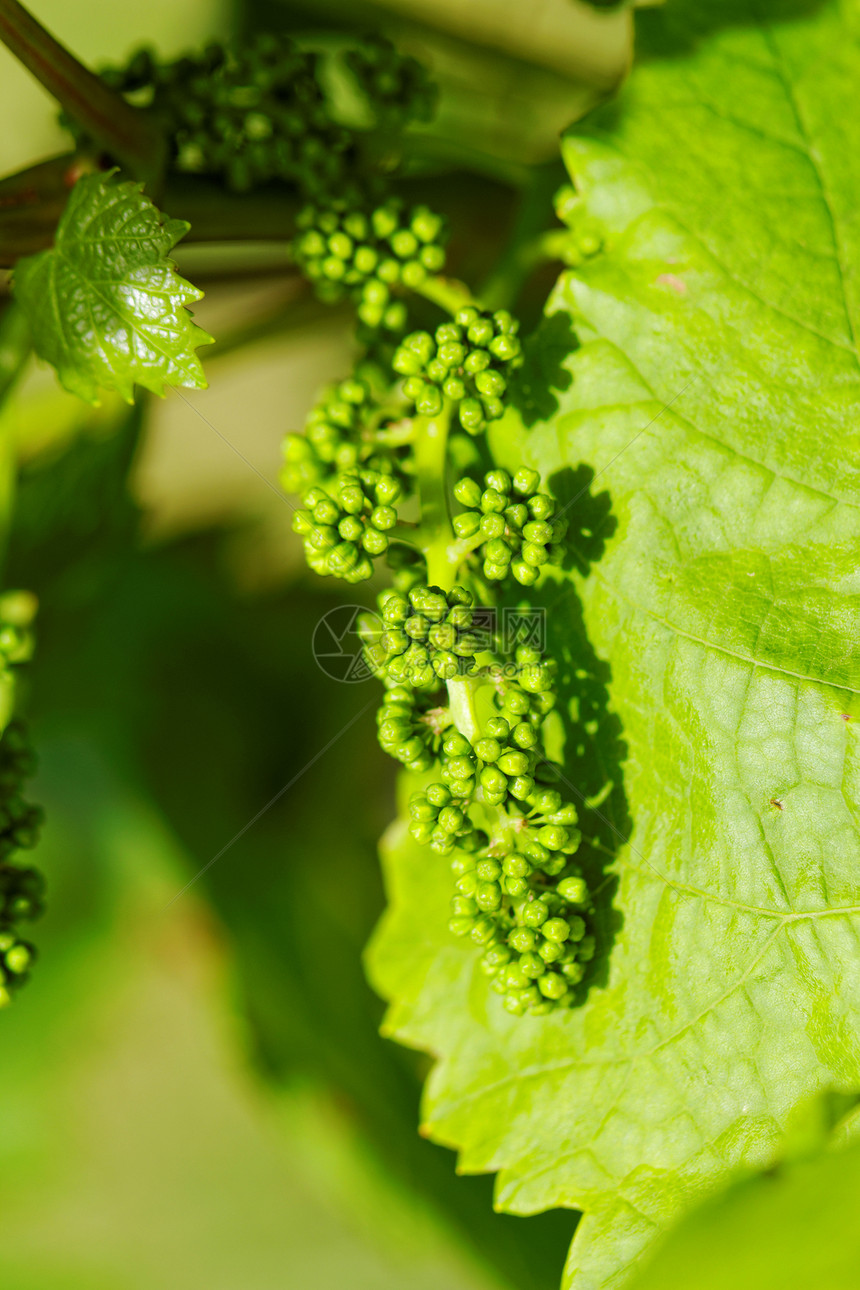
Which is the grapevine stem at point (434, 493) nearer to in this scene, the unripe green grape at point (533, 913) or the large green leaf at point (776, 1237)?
the unripe green grape at point (533, 913)

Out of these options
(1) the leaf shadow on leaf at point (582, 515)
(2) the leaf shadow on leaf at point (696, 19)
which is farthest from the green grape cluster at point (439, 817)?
(2) the leaf shadow on leaf at point (696, 19)

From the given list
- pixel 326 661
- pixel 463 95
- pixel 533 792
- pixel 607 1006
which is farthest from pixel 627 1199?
pixel 463 95

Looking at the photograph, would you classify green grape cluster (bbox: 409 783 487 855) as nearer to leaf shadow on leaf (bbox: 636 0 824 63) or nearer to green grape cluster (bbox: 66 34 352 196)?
green grape cluster (bbox: 66 34 352 196)

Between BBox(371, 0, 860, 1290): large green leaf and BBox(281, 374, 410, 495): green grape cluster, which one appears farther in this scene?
BBox(281, 374, 410, 495): green grape cluster

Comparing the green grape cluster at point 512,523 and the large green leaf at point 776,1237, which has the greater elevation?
the green grape cluster at point 512,523

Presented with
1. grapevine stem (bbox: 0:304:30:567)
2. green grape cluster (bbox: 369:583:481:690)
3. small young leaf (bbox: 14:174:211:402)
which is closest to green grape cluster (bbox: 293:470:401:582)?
green grape cluster (bbox: 369:583:481:690)

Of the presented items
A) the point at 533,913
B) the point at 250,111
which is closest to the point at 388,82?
the point at 250,111

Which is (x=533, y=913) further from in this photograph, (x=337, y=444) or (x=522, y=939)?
(x=337, y=444)
